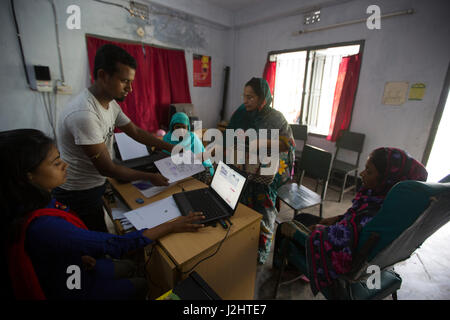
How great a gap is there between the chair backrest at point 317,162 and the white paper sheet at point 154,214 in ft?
5.35

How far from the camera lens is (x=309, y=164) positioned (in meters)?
2.34

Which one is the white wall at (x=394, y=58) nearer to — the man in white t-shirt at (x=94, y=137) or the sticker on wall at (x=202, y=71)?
the sticker on wall at (x=202, y=71)

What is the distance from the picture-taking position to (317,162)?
2230mm

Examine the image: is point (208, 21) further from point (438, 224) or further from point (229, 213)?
point (438, 224)

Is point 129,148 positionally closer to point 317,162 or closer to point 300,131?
point 317,162

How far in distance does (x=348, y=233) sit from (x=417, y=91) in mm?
2788

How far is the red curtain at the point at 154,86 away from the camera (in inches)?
139

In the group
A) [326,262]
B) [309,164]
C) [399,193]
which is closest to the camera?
[399,193]

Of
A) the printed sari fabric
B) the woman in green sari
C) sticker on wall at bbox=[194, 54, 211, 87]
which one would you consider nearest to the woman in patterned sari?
the printed sari fabric

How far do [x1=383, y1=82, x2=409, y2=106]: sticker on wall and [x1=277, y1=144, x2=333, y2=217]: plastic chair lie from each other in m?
1.61

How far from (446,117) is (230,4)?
13.2 feet
